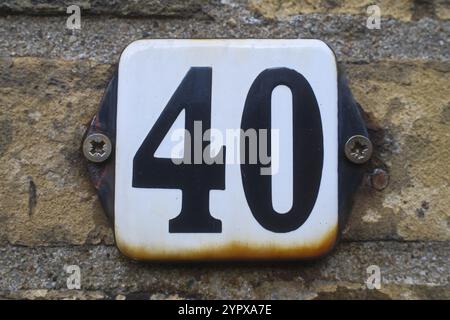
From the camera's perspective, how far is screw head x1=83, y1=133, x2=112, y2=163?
53 centimetres

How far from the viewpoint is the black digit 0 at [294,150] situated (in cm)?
52

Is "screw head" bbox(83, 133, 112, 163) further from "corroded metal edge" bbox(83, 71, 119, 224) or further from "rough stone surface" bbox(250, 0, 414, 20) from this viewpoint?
"rough stone surface" bbox(250, 0, 414, 20)

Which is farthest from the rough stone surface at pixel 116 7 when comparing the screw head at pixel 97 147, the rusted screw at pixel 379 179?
the rusted screw at pixel 379 179

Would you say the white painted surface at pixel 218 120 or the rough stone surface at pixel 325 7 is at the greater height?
the rough stone surface at pixel 325 7

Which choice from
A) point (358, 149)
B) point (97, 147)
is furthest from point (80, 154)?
point (358, 149)

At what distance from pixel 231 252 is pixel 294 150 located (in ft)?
0.35

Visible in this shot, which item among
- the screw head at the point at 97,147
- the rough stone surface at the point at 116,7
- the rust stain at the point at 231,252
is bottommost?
the rust stain at the point at 231,252

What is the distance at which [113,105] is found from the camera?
21.2 inches

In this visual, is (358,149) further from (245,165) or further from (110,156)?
(110,156)

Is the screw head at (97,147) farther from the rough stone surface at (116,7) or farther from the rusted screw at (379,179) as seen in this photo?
the rusted screw at (379,179)

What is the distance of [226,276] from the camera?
1.73ft

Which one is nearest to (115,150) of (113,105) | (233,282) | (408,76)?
(113,105)

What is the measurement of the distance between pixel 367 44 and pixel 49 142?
1.03ft

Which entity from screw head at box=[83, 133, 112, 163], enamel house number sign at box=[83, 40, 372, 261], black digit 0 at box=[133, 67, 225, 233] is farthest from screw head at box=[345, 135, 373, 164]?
screw head at box=[83, 133, 112, 163]
